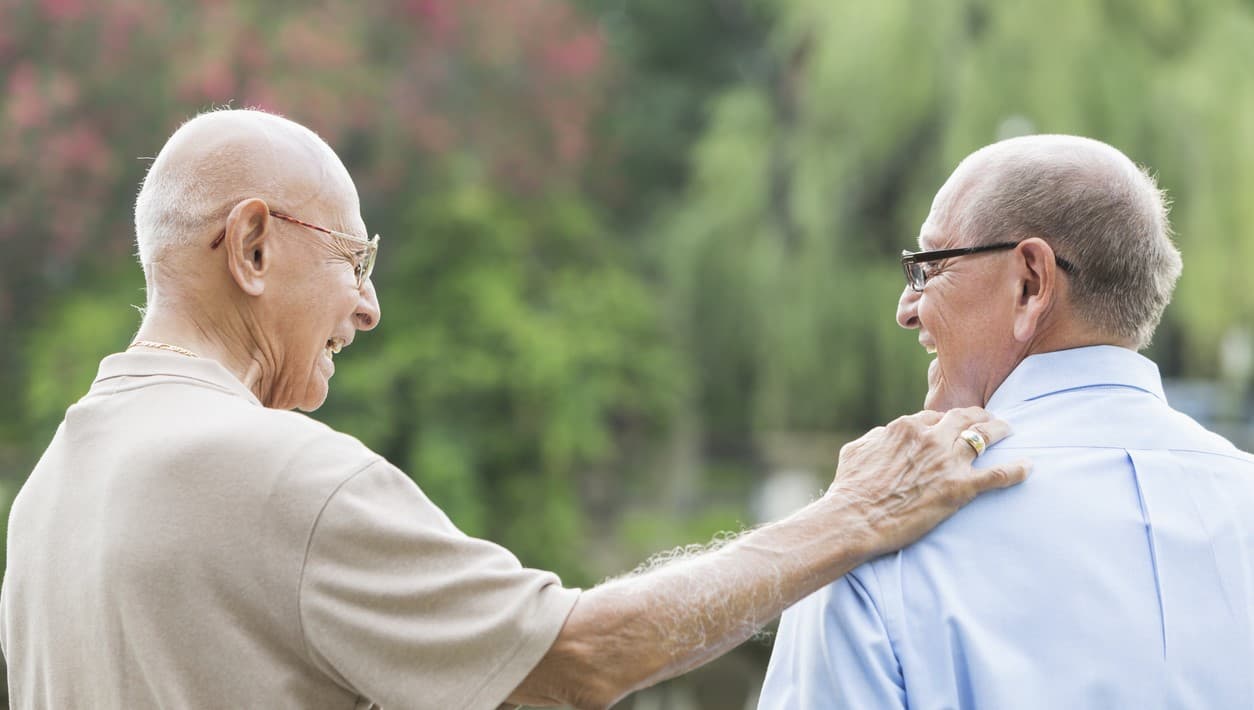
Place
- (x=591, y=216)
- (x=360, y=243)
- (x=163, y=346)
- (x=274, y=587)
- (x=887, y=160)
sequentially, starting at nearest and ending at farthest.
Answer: (x=274, y=587) → (x=163, y=346) → (x=360, y=243) → (x=887, y=160) → (x=591, y=216)

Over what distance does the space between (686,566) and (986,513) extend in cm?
42

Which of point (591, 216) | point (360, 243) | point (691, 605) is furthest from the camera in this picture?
point (591, 216)

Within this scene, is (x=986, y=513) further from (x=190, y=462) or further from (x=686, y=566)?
(x=190, y=462)

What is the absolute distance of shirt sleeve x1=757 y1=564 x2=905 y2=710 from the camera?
1.74 metres

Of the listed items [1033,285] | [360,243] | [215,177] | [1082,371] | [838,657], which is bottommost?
[838,657]

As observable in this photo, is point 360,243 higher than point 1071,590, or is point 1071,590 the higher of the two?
point 360,243

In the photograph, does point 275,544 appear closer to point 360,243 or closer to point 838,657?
point 360,243

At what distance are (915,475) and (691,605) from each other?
1.23 ft

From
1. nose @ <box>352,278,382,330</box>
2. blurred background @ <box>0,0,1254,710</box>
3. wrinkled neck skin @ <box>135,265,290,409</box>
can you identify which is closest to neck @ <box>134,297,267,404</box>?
wrinkled neck skin @ <box>135,265,290,409</box>

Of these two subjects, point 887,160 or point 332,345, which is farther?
point 887,160

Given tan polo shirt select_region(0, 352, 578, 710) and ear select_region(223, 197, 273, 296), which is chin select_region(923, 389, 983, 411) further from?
ear select_region(223, 197, 273, 296)

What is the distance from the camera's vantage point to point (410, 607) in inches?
63.6

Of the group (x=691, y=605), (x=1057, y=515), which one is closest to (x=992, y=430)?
(x=1057, y=515)

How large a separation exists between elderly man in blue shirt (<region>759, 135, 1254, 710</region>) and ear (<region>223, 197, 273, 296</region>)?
35.1 inches
